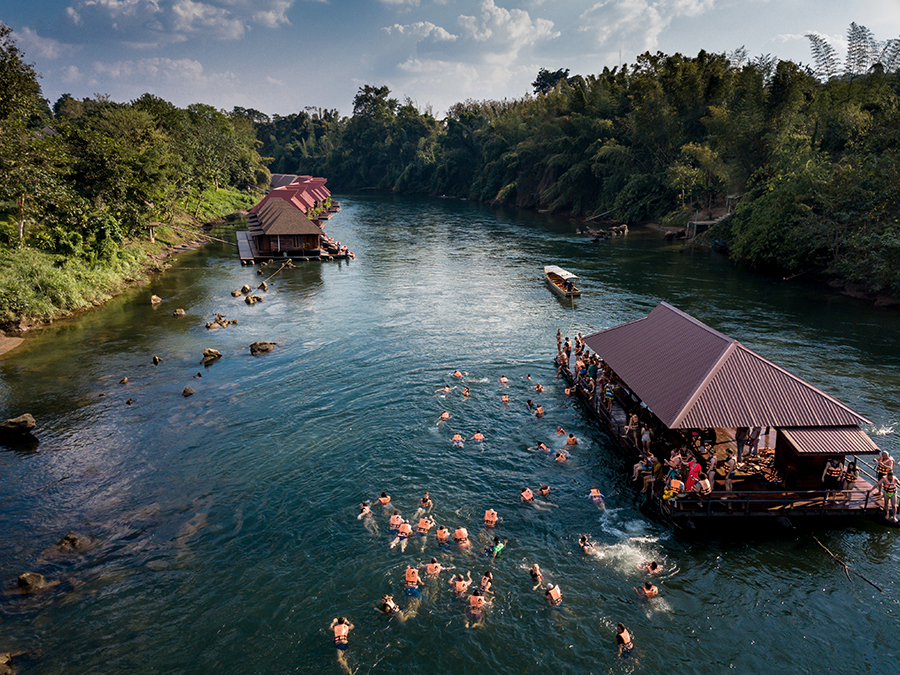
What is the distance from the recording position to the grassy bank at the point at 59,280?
3906 centimetres

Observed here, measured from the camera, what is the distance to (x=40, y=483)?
75.8 ft

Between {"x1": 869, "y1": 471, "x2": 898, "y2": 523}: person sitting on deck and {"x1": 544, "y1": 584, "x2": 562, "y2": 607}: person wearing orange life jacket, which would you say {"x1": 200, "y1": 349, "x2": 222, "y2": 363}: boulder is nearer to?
{"x1": 544, "y1": 584, "x2": 562, "y2": 607}: person wearing orange life jacket

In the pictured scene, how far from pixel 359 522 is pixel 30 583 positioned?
10.8 metres

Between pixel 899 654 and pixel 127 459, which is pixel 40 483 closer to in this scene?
pixel 127 459

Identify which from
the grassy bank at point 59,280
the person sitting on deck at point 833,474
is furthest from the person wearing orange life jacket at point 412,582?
the grassy bank at point 59,280

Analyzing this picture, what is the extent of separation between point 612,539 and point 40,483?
955 inches

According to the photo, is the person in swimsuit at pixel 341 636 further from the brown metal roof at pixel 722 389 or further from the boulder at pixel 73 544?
the brown metal roof at pixel 722 389

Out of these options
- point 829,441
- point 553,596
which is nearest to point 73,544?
point 553,596

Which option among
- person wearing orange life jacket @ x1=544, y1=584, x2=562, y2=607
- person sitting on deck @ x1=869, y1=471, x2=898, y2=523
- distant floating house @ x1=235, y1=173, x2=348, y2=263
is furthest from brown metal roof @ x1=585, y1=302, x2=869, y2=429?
distant floating house @ x1=235, y1=173, x2=348, y2=263

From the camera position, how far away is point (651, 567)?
18.1m

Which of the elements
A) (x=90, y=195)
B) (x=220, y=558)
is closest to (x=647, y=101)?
(x=90, y=195)

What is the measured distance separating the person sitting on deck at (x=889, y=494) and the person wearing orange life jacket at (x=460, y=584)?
627 inches

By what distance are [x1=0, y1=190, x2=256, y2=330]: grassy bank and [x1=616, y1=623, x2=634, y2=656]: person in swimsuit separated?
146ft

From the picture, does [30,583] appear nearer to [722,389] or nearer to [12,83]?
[722,389]
